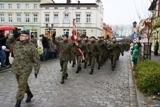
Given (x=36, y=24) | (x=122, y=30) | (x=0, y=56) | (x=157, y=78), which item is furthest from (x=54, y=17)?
(x=122, y=30)

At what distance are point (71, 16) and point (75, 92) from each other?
72735mm

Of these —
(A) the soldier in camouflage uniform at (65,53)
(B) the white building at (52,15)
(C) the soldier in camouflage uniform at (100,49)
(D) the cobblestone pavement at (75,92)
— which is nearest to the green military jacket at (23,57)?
(D) the cobblestone pavement at (75,92)

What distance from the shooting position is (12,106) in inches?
379

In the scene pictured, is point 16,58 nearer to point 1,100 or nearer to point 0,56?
point 1,100

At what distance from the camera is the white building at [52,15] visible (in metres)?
83.1

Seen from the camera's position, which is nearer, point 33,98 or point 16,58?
point 16,58

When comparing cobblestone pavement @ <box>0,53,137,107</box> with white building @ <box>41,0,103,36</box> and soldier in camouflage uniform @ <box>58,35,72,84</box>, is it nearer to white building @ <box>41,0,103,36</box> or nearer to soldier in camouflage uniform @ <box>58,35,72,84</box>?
soldier in camouflage uniform @ <box>58,35,72,84</box>

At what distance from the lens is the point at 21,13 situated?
8706cm

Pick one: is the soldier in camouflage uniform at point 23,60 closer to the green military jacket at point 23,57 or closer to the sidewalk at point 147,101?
the green military jacket at point 23,57

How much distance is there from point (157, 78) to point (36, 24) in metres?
75.5

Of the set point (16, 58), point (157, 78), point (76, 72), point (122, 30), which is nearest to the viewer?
point (16, 58)

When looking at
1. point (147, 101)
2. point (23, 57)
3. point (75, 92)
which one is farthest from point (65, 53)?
point (23, 57)

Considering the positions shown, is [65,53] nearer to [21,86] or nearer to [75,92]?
[75,92]

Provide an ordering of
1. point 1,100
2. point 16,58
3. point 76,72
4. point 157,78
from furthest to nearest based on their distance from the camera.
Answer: point 76,72 < point 157,78 < point 1,100 < point 16,58
